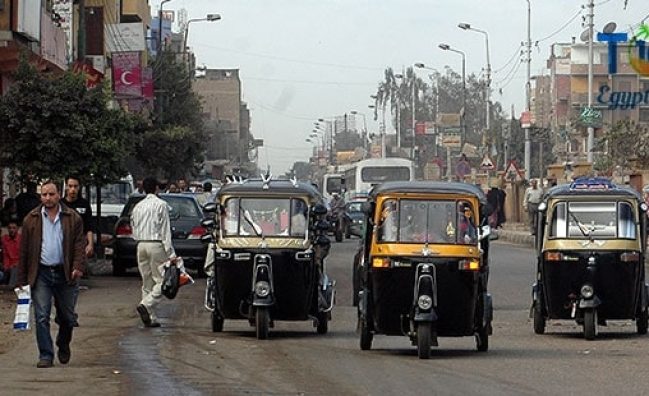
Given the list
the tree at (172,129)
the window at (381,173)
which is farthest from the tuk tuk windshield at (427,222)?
the window at (381,173)

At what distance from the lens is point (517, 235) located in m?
51.9

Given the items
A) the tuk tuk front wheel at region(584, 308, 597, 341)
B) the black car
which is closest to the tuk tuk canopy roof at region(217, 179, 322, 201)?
the tuk tuk front wheel at region(584, 308, 597, 341)

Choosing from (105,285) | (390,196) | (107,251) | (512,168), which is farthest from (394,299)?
(512,168)

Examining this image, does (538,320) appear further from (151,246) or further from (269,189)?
(151,246)

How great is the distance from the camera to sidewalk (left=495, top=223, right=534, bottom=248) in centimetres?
4933

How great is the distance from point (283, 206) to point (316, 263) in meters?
0.83

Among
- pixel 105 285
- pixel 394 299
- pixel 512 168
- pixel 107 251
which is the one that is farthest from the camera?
pixel 512 168

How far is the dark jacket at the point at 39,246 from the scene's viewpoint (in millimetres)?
14758

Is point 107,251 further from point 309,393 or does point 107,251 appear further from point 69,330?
point 309,393

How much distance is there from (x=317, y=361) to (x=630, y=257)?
16.5 feet

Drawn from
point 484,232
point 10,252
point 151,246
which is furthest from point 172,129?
point 484,232

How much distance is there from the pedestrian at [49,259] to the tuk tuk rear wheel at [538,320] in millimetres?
6885

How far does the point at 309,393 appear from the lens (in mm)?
12969

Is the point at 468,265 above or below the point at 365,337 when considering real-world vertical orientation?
above
